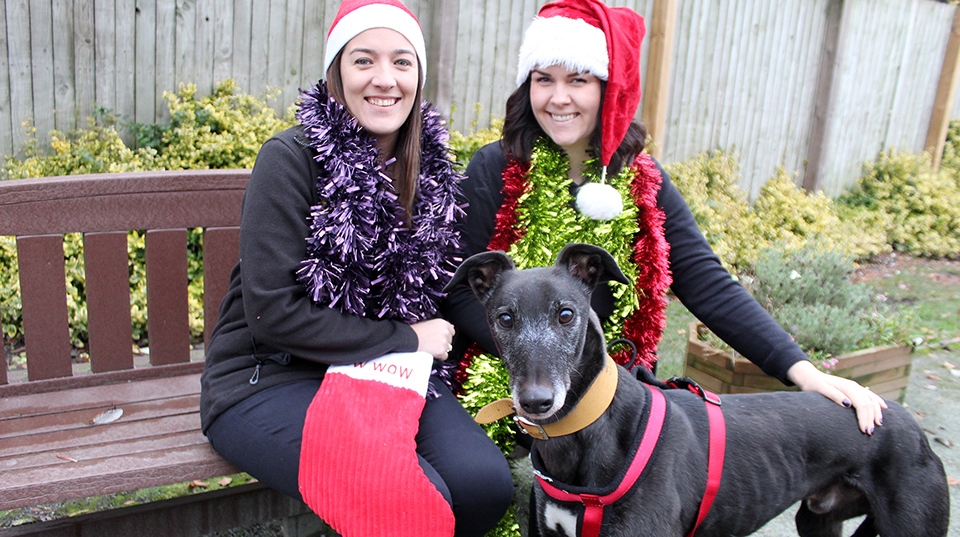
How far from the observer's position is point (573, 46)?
2824 millimetres

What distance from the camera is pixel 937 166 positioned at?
11.6 meters

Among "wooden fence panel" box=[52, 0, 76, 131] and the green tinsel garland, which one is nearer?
the green tinsel garland

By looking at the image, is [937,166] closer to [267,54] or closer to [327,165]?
[267,54]

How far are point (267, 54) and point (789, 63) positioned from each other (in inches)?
251

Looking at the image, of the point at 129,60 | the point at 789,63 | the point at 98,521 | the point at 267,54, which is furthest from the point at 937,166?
the point at 98,521

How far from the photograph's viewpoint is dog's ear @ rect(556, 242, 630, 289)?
7.57ft

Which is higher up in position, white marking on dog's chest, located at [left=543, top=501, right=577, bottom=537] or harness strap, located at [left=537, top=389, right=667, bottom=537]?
harness strap, located at [left=537, top=389, right=667, bottom=537]

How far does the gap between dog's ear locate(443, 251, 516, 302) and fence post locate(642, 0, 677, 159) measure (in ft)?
16.7

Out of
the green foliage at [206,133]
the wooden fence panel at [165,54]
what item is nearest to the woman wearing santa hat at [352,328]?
the green foliage at [206,133]

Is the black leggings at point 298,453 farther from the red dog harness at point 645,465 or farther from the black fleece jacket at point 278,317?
the red dog harness at point 645,465

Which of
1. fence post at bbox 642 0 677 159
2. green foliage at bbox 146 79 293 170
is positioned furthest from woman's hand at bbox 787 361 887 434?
fence post at bbox 642 0 677 159

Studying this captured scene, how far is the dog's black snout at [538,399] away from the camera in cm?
200

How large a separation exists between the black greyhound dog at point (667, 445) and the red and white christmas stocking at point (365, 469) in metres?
0.39

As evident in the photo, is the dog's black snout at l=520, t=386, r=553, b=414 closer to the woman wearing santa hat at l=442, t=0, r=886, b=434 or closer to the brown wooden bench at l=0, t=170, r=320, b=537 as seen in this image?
the woman wearing santa hat at l=442, t=0, r=886, b=434
